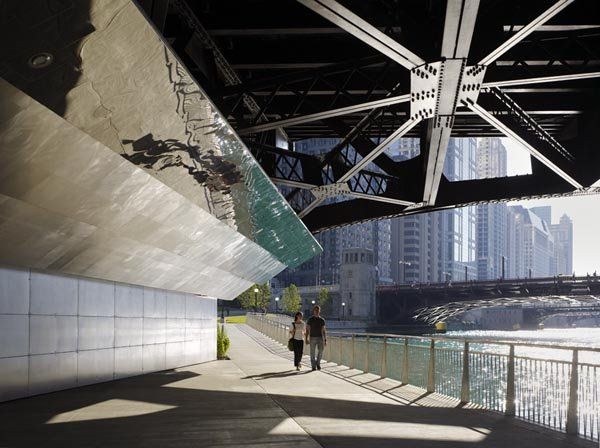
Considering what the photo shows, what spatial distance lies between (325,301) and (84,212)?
5333 inches

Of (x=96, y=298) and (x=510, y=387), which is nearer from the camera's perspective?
(x=510, y=387)

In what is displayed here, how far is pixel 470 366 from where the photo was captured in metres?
14.2

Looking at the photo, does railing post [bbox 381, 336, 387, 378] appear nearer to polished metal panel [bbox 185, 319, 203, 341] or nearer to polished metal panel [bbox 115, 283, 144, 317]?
polished metal panel [bbox 115, 283, 144, 317]

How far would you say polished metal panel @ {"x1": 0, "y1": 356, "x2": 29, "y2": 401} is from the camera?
41.9 ft

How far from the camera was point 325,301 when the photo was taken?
147250 mm

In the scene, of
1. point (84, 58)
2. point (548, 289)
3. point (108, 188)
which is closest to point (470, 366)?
point (108, 188)

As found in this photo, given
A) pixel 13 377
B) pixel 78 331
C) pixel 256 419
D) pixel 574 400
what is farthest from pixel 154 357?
pixel 574 400

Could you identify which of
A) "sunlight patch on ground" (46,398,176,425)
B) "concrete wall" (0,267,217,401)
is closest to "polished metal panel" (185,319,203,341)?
"concrete wall" (0,267,217,401)

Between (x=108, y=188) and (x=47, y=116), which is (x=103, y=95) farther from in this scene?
(x=108, y=188)

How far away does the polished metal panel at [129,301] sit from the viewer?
60.2 ft

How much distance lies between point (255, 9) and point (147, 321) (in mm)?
11334

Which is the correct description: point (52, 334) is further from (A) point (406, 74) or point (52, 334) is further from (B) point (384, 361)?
(B) point (384, 361)

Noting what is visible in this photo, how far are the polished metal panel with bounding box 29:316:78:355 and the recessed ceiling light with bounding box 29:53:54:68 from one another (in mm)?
7636

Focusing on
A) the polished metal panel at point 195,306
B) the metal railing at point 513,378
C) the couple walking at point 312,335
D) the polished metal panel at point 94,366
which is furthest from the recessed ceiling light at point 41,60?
the polished metal panel at point 195,306
